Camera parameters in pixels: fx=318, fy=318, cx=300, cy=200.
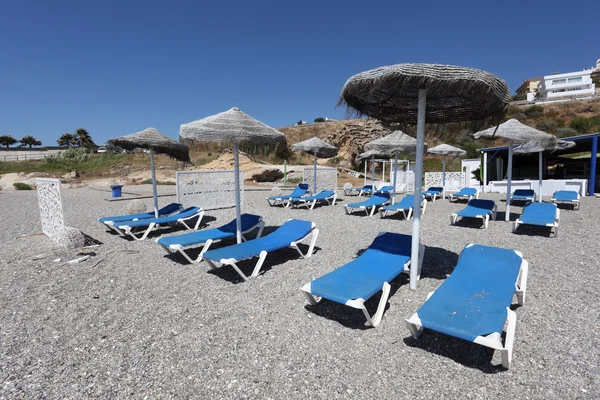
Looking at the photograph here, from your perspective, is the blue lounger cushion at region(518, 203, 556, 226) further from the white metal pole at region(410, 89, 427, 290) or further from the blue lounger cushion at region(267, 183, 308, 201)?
the blue lounger cushion at region(267, 183, 308, 201)

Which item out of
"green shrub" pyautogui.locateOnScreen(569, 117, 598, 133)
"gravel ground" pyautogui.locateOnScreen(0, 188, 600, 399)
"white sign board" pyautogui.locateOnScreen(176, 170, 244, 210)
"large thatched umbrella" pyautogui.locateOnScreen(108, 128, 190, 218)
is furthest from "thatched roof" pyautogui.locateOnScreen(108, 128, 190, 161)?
"green shrub" pyautogui.locateOnScreen(569, 117, 598, 133)

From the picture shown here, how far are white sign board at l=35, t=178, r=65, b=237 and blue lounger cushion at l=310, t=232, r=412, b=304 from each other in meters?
4.92

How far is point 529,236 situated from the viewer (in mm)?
6125

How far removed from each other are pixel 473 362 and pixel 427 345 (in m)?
0.33

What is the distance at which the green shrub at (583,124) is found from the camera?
3098 cm

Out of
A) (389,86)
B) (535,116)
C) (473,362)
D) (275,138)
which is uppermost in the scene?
(535,116)

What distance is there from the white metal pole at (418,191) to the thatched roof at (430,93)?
182 mm

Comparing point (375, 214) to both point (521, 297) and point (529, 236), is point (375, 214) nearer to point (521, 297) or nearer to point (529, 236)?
point (529, 236)

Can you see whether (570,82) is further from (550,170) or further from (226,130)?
(226,130)

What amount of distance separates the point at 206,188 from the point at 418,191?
7.38m

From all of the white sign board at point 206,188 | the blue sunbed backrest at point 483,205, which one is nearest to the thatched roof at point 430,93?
the blue sunbed backrest at point 483,205

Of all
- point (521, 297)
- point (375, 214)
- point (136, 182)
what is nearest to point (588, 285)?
point (521, 297)

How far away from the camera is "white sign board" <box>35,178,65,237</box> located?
18.0 ft

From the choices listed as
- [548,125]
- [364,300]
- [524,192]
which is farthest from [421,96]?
[548,125]
